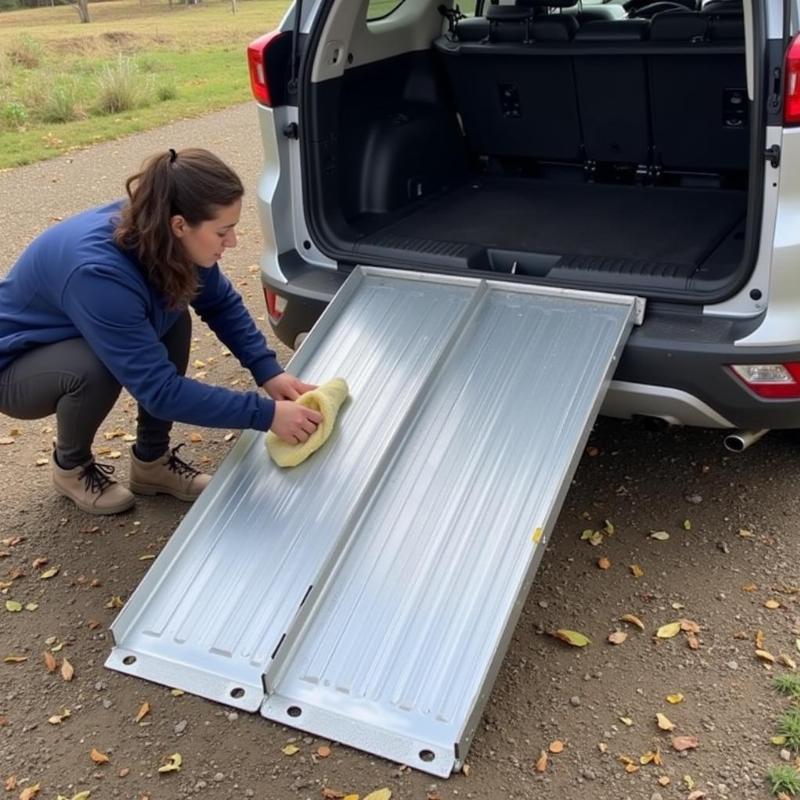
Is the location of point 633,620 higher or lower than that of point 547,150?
lower

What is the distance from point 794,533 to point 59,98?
10.7 metres

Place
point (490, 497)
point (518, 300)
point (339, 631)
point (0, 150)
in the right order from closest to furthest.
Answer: point (339, 631) < point (490, 497) < point (518, 300) < point (0, 150)

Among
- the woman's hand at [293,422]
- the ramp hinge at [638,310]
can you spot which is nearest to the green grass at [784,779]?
the ramp hinge at [638,310]

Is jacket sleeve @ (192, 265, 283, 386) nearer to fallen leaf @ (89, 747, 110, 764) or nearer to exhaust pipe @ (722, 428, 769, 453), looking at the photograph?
fallen leaf @ (89, 747, 110, 764)

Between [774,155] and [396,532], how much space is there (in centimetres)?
147

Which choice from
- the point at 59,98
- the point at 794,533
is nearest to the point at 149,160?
the point at 794,533

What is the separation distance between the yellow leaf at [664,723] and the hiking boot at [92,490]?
78.9 inches

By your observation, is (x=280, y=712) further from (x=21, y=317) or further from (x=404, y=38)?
(x=404, y=38)

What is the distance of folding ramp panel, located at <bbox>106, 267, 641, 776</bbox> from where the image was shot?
2480 mm

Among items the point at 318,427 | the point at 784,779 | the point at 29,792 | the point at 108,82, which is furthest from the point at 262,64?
the point at 108,82

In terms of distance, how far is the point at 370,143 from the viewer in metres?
4.08

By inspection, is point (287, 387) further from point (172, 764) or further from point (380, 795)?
point (380, 795)

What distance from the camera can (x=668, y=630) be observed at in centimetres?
280

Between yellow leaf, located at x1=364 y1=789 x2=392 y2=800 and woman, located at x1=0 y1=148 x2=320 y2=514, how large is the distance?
1.08 metres
